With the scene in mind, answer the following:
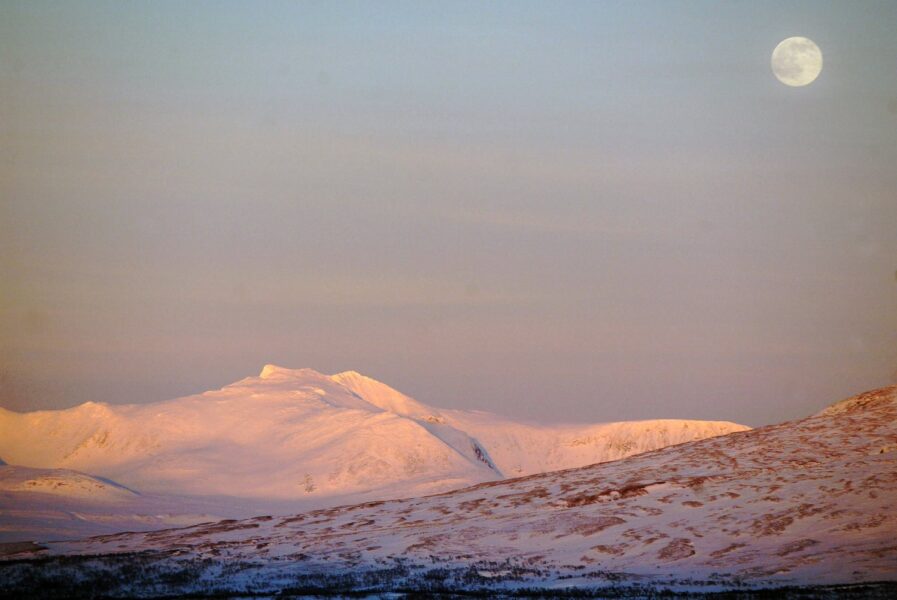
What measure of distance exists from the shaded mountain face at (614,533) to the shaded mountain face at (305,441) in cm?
5176

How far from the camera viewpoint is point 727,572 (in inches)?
1443

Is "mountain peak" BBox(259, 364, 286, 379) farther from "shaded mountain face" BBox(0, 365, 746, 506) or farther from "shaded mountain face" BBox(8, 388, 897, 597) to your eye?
"shaded mountain face" BBox(8, 388, 897, 597)

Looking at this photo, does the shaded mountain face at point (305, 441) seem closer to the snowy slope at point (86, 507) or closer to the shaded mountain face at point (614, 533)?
the snowy slope at point (86, 507)

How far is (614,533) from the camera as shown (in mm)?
45000

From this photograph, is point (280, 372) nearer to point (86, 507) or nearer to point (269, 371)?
point (269, 371)

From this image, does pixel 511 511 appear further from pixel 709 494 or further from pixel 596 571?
pixel 596 571

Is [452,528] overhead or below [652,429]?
below

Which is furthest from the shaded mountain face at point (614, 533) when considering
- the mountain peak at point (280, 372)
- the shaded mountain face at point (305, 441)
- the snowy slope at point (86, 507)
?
the mountain peak at point (280, 372)

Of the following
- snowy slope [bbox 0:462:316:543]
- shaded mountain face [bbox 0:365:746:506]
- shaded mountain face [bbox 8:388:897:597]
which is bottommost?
shaded mountain face [bbox 8:388:897:597]

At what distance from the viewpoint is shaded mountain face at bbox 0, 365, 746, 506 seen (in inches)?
4651

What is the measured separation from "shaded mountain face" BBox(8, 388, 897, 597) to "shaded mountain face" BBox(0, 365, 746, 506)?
170ft

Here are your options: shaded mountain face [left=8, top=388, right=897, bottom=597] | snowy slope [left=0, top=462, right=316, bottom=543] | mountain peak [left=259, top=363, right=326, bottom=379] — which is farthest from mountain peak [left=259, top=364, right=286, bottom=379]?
shaded mountain face [left=8, top=388, right=897, bottom=597]

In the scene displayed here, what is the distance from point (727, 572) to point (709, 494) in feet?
39.4

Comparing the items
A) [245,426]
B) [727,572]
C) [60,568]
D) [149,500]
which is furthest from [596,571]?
[245,426]
